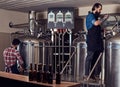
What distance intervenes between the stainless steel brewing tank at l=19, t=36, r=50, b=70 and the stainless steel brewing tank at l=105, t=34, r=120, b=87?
3.06 metres

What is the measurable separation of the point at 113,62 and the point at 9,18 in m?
5.11

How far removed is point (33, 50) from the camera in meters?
7.61

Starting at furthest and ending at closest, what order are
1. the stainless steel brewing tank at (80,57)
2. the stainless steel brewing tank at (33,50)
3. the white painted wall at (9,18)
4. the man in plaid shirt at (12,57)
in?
the white painted wall at (9,18), the stainless steel brewing tank at (33,50), the stainless steel brewing tank at (80,57), the man in plaid shirt at (12,57)

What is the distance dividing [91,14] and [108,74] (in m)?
1.23

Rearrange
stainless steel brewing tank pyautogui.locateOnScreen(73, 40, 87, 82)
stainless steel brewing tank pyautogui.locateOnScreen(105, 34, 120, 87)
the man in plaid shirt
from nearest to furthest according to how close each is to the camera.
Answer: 1. stainless steel brewing tank pyautogui.locateOnScreen(105, 34, 120, 87)
2. the man in plaid shirt
3. stainless steel brewing tank pyautogui.locateOnScreen(73, 40, 87, 82)

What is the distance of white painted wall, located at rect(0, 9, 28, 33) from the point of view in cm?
862

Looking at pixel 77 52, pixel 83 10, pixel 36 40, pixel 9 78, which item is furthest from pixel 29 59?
pixel 9 78

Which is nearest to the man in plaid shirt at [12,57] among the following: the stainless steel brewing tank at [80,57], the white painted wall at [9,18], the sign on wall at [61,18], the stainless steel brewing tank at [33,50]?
the stainless steel brewing tank at [33,50]

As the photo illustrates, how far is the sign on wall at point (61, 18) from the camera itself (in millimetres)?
7621

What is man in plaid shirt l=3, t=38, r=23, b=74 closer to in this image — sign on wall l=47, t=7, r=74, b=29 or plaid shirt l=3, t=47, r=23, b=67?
plaid shirt l=3, t=47, r=23, b=67

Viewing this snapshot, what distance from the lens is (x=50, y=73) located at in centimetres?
309

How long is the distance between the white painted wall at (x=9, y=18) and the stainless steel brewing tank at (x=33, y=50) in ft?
4.24

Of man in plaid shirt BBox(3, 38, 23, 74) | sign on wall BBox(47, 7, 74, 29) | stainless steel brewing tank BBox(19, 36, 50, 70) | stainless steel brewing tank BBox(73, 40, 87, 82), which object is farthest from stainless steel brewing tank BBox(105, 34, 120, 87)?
stainless steel brewing tank BBox(19, 36, 50, 70)

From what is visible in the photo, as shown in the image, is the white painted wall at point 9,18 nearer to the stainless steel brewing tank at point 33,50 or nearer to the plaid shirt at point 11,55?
the stainless steel brewing tank at point 33,50
